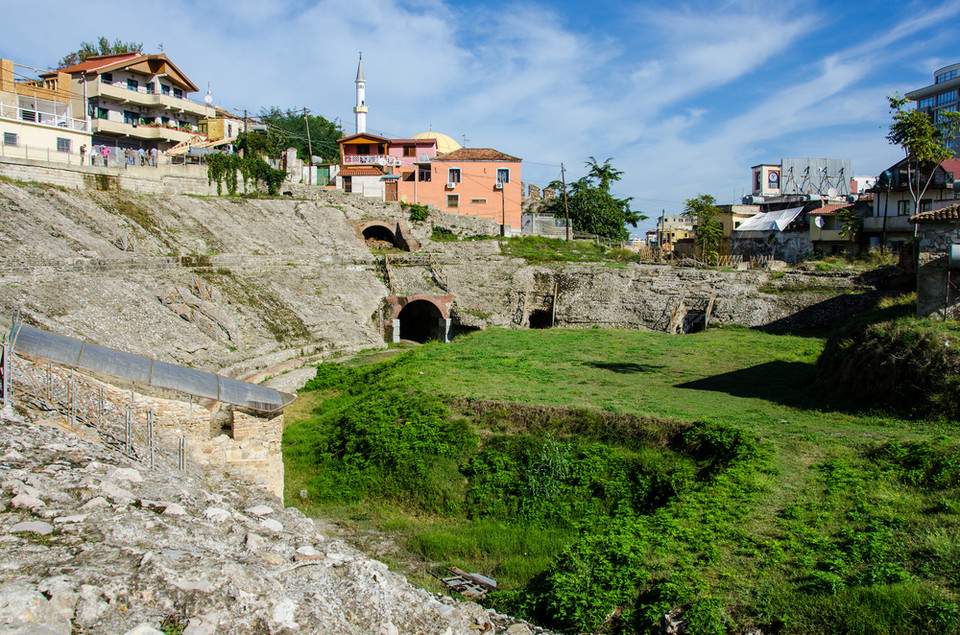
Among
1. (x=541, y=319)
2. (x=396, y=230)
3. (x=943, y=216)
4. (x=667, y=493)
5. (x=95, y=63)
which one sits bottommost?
(x=667, y=493)

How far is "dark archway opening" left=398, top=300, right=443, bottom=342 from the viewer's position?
36.6 meters

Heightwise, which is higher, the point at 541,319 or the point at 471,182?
the point at 471,182

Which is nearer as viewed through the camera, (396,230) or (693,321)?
(693,321)

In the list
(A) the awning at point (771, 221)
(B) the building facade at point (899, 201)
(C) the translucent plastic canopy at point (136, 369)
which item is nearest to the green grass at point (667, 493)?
(C) the translucent plastic canopy at point (136, 369)

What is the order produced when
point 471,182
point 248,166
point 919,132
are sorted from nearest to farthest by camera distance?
point 919,132 → point 248,166 → point 471,182

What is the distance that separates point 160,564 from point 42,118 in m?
38.8

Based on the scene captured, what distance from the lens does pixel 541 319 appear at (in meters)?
37.2

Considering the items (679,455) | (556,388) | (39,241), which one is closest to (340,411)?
(556,388)

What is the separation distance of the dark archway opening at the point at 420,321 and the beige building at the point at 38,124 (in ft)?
60.8

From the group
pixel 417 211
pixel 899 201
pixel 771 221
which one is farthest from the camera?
pixel 771 221

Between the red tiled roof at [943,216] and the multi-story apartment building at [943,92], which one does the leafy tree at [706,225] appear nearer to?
the red tiled roof at [943,216]

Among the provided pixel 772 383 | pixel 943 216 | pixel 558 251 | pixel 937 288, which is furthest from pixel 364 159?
pixel 937 288

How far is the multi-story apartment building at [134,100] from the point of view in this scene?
143ft

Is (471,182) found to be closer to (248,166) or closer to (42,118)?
(248,166)
